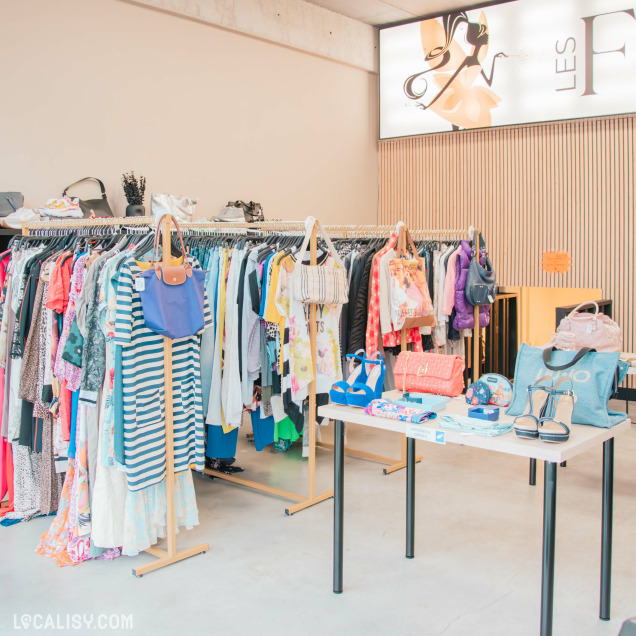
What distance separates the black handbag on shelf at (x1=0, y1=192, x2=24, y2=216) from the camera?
204 inches

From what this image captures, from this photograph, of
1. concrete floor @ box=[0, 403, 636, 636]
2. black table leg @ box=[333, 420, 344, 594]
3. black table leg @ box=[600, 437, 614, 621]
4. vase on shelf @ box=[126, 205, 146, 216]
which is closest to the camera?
black table leg @ box=[600, 437, 614, 621]

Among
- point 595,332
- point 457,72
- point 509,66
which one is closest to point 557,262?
point 509,66

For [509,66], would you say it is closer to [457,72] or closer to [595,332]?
[457,72]

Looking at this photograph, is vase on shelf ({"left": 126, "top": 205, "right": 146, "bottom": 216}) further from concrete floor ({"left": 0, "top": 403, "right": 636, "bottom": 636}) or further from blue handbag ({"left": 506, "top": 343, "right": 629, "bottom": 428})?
blue handbag ({"left": 506, "top": 343, "right": 629, "bottom": 428})

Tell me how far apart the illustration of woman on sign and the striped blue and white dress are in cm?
590

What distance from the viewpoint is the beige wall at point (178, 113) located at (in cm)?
579

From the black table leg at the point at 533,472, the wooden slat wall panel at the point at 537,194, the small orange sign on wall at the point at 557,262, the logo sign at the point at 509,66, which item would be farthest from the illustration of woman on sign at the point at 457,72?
the black table leg at the point at 533,472

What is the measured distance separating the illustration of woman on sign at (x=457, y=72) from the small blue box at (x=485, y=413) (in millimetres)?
6296

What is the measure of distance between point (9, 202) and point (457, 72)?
222 inches

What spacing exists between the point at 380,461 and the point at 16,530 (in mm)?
2612

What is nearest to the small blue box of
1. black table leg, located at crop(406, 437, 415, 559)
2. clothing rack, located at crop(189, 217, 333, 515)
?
black table leg, located at crop(406, 437, 415, 559)

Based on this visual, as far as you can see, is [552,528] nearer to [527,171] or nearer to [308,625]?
[308,625]

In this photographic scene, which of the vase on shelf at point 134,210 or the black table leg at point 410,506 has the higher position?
the vase on shelf at point 134,210

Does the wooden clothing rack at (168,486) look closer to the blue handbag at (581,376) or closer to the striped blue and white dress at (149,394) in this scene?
the striped blue and white dress at (149,394)
